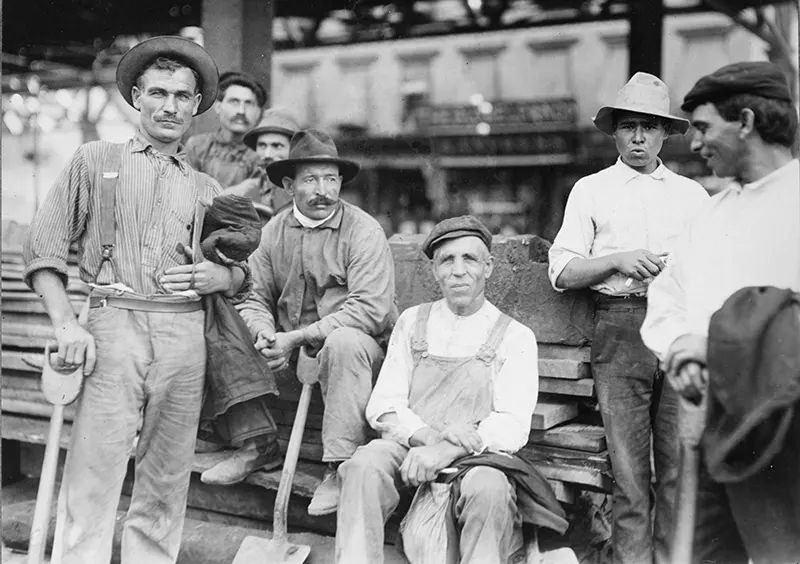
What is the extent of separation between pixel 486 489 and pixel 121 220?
1836 mm

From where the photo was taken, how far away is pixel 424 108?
45.8 feet

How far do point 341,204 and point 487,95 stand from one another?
1048 cm

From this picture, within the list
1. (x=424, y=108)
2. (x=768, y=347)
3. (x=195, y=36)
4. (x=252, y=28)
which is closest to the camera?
(x=768, y=347)

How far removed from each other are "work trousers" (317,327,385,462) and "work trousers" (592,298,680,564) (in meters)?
1.05

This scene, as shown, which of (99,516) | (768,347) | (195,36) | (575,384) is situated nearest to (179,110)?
(99,516)

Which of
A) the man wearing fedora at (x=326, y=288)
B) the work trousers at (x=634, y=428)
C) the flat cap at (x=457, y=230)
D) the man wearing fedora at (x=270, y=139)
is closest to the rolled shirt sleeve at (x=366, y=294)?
the man wearing fedora at (x=326, y=288)

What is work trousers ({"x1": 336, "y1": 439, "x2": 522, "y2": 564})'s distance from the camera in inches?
118

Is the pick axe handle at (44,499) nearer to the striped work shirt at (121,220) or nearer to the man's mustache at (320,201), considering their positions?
the striped work shirt at (121,220)

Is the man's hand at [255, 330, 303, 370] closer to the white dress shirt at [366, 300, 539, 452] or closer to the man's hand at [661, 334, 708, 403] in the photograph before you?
the white dress shirt at [366, 300, 539, 452]

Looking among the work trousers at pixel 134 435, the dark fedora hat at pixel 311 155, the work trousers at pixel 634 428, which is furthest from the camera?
the dark fedora hat at pixel 311 155

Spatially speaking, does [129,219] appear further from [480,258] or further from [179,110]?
[480,258]

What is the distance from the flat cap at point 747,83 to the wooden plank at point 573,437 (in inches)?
67.3

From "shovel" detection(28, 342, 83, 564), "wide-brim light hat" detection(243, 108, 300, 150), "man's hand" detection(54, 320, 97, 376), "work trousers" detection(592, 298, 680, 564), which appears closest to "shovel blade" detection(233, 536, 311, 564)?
"shovel" detection(28, 342, 83, 564)

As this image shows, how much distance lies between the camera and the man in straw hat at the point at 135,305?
3225mm
